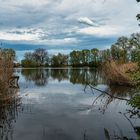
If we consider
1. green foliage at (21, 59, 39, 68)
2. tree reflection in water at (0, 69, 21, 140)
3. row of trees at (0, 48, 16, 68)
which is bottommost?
green foliage at (21, 59, 39, 68)

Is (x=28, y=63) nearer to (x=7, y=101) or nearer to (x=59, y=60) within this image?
(x=59, y=60)

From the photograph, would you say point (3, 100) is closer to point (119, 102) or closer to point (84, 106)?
point (84, 106)

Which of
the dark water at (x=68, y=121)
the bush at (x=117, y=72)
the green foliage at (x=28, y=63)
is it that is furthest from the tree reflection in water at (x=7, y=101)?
the green foliage at (x=28, y=63)

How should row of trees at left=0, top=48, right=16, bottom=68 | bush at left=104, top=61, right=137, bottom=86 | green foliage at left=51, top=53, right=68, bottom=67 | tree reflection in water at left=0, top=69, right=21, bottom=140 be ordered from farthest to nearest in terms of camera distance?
green foliage at left=51, top=53, right=68, bottom=67, bush at left=104, top=61, right=137, bottom=86, row of trees at left=0, top=48, right=16, bottom=68, tree reflection in water at left=0, top=69, right=21, bottom=140

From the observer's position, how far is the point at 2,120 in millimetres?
13164

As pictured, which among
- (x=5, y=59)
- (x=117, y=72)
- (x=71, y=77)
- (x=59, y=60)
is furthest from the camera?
(x=59, y=60)

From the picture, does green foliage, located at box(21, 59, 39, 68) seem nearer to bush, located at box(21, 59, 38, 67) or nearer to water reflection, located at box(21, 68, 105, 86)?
bush, located at box(21, 59, 38, 67)

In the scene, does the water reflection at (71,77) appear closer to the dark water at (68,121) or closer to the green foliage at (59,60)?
the dark water at (68,121)

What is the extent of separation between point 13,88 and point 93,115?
465 centimetres

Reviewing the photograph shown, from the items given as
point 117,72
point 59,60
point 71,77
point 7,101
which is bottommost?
point 71,77

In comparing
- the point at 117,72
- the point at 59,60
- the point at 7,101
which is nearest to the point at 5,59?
the point at 7,101

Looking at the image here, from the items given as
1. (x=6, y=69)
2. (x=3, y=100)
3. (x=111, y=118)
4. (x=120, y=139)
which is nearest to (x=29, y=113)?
(x=3, y=100)

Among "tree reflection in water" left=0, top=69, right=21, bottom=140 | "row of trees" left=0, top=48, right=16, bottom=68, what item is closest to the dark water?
"tree reflection in water" left=0, top=69, right=21, bottom=140

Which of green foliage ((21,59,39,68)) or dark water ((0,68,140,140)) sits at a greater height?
dark water ((0,68,140,140))
